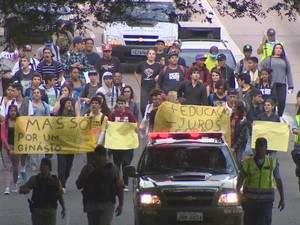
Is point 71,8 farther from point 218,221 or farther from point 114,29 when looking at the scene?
point 114,29

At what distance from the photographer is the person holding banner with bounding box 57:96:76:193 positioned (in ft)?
65.5

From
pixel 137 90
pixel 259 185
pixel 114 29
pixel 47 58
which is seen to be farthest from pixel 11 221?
pixel 114 29

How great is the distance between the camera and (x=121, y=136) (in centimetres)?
2012

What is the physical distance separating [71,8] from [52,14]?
1.45 feet

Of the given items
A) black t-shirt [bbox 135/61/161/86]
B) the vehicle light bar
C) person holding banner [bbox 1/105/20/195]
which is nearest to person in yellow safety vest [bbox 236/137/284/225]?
the vehicle light bar

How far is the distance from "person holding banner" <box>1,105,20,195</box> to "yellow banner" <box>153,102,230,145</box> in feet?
8.24

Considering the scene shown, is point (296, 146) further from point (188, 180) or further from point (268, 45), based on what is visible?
point (268, 45)

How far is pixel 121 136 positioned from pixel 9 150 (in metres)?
1.97

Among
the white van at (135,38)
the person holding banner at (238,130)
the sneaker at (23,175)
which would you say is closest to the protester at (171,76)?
the person holding banner at (238,130)

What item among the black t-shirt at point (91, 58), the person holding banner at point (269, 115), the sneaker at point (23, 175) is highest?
the black t-shirt at point (91, 58)

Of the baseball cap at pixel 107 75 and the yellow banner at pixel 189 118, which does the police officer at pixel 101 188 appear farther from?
the baseball cap at pixel 107 75

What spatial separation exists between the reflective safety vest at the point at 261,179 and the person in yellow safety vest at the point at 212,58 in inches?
419

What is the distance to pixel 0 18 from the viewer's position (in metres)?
15.7

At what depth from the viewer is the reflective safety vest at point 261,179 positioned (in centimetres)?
1550
